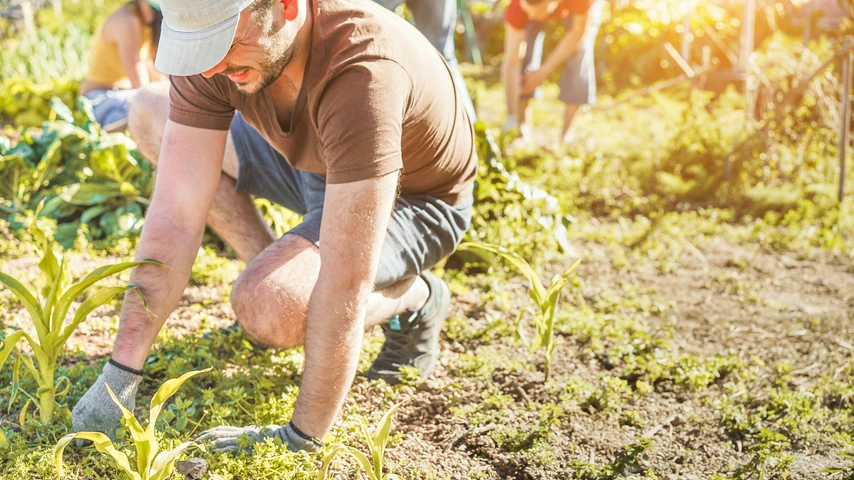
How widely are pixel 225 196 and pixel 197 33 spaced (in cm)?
92

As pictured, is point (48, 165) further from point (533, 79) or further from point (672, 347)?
point (533, 79)

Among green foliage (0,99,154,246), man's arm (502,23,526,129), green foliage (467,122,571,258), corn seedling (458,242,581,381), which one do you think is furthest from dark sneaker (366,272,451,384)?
man's arm (502,23,526,129)

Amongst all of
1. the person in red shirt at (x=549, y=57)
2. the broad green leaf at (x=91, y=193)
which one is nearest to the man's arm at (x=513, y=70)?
the person in red shirt at (x=549, y=57)

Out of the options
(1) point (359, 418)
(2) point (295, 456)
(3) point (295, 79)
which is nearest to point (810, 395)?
(1) point (359, 418)

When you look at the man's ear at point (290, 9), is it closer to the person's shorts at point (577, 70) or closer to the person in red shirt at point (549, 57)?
the person in red shirt at point (549, 57)

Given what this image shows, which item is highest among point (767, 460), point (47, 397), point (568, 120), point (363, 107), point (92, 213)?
point (363, 107)

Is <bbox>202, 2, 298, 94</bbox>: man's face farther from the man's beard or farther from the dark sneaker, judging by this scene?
the dark sneaker

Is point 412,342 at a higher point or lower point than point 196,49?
lower

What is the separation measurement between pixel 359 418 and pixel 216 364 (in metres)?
0.63

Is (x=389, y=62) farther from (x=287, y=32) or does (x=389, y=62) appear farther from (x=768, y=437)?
(x=768, y=437)

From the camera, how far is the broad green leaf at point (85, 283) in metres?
1.93

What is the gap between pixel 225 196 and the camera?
261 centimetres

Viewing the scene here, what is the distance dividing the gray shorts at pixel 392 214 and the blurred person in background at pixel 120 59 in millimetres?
1792

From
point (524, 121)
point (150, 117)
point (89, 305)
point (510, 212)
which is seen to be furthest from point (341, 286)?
point (524, 121)
